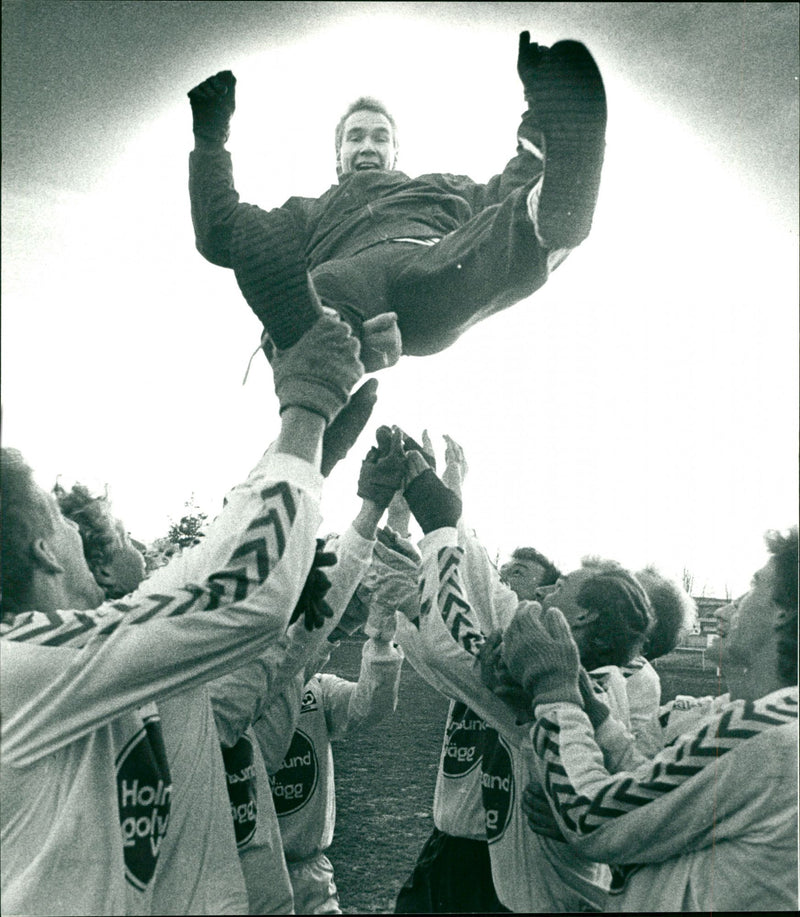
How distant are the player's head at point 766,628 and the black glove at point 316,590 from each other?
2.15 feet

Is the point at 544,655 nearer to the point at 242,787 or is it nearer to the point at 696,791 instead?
the point at 696,791

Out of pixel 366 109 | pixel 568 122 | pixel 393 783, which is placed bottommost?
pixel 393 783

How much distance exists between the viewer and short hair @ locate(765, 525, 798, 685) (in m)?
1.37

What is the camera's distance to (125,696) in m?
1.13

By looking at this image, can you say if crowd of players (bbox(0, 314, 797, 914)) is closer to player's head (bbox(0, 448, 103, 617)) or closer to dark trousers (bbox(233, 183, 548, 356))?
player's head (bbox(0, 448, 103, 617))

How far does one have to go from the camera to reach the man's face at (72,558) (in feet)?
4.47

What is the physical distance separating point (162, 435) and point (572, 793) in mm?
864

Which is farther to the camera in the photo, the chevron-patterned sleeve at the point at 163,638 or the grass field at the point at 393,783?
the grass field at the point at 393,783

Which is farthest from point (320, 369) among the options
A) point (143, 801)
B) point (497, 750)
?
point (497, 750)

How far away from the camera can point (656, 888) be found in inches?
51.5

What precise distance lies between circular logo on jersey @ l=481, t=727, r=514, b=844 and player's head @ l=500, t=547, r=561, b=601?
26cm

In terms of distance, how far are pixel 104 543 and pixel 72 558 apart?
0.09 m

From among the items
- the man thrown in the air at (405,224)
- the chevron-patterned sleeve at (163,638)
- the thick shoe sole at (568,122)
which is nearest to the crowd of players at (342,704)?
the chevron-patterned sleeve at (163,638)

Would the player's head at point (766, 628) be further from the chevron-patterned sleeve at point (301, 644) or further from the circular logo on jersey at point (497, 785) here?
the chevron-patterned sleeve at point (301, 644)
